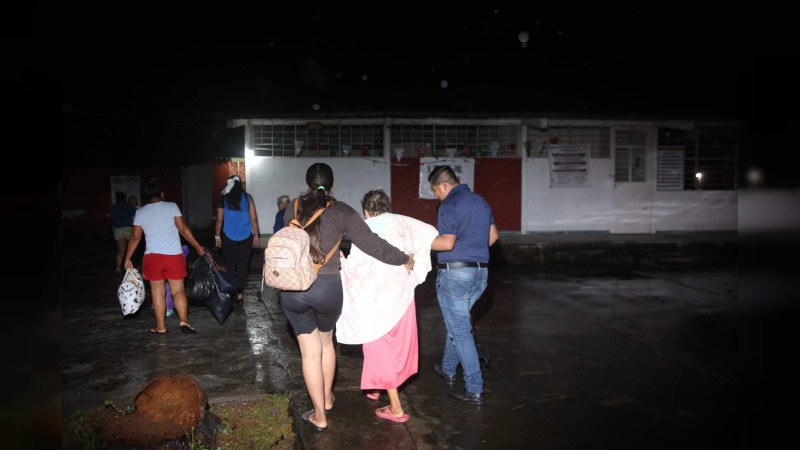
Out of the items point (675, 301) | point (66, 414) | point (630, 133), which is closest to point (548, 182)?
point (630, 133)

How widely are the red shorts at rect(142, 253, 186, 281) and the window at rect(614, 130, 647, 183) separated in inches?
449

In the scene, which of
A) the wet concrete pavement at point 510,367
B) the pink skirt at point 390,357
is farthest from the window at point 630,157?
the pink skirt at point 390,357

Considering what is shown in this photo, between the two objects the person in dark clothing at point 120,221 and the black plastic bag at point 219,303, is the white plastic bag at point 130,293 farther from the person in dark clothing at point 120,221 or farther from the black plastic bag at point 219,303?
the person in dark clothing at point 120,221

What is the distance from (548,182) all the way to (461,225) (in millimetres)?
10073

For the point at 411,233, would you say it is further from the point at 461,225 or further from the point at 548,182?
the point at 548,182

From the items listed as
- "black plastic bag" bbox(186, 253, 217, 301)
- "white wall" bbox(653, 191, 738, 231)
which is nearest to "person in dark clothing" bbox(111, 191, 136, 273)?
"black plastic bag" bbox(186, 253, 217, 301)

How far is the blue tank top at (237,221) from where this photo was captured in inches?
300

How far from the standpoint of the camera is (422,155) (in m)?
13.6

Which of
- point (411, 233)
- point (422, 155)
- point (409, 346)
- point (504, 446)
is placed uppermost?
point (422, 155)

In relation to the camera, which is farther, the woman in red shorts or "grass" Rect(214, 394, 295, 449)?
the woman in red shorts

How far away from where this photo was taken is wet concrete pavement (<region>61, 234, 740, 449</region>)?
4.09m

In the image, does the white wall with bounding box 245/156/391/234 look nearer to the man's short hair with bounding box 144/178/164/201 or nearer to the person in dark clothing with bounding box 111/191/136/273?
the person in dark clothing with bounding box 111/191/136/273

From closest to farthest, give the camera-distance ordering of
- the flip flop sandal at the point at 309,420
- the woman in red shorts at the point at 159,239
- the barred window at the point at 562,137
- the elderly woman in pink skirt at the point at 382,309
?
the flip flop sandal at the point at 309,420 → the elderly woman in pink skirt at the point at 382,309 → the woman in red shorts at the point at 159,239 → the barred window at the point at 562,137

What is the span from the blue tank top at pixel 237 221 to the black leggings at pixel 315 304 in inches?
160
